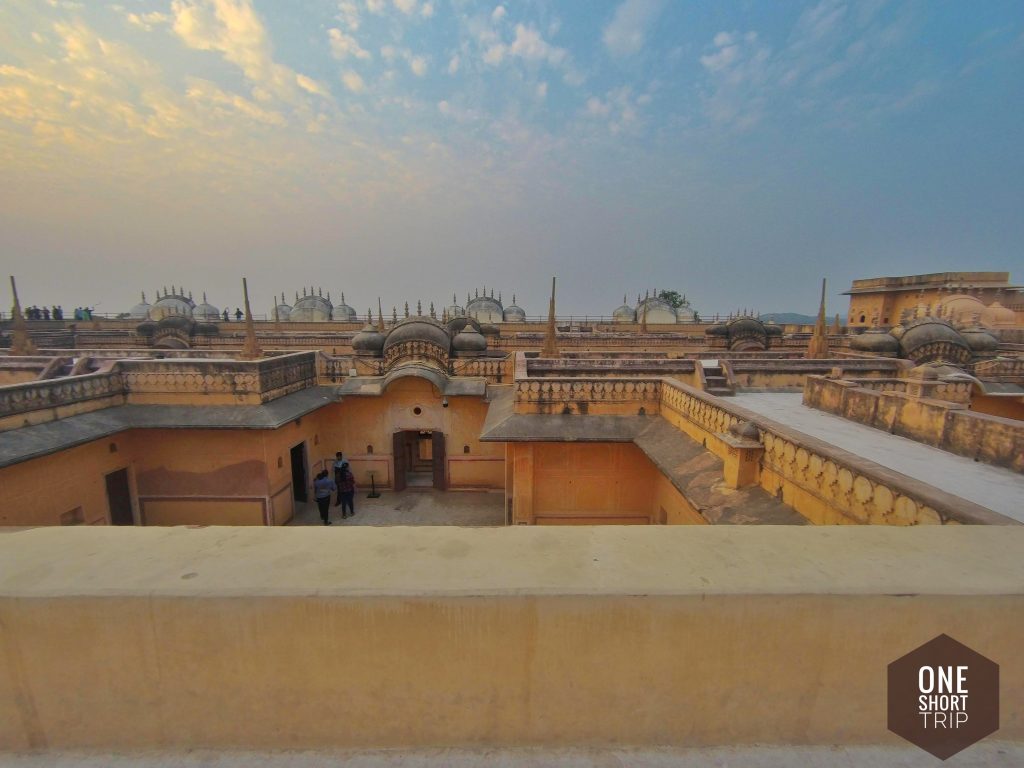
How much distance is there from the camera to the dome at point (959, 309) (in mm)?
30125

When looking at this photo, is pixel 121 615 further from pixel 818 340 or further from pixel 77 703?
pixel 818 340

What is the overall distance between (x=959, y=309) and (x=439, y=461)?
1534 inches

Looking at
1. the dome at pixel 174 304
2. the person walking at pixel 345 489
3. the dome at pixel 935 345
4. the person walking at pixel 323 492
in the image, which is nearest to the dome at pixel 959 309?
the dome at pixel 935 345

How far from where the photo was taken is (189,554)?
74.8 inches

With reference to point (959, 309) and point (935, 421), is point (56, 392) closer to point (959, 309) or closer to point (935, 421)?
point (935, 421)

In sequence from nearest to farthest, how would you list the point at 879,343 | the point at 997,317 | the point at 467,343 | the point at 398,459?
the point at 398,459 < the point at 467,343 < the point at 879,343 < the point at 997,317

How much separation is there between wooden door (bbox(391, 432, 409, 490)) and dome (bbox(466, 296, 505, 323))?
3491 centimetres

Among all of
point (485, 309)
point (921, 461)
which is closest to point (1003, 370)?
point (921, 461)

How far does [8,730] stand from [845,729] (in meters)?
3.20

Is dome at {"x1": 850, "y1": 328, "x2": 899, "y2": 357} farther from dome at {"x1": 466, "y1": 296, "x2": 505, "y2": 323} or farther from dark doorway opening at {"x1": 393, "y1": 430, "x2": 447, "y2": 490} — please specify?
dome at {"x1": 466, "y1": 296, "x2": 505, "y2": 323}

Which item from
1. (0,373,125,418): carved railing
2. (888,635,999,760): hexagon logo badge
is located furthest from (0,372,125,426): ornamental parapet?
(888,635,999,760): hexagon logo badge

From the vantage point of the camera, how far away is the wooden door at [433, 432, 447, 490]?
44.7 feet

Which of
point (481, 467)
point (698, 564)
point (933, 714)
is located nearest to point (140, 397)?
point (481, 467)

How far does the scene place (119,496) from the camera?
10789mm
